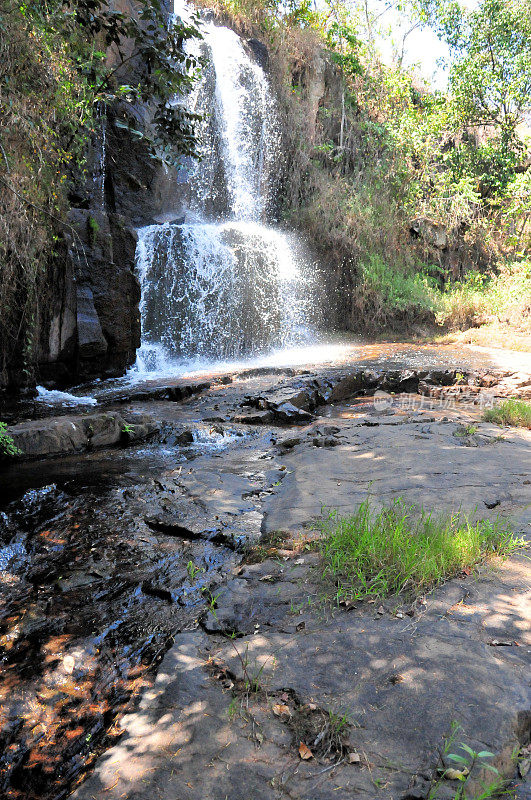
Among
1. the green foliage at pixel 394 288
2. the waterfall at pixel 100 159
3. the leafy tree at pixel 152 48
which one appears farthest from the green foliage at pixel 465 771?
the green foliage at pixel 394 288

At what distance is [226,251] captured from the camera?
12469mm

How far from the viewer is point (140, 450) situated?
5.84m

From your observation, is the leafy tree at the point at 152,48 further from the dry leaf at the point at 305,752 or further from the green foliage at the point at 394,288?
the green foliage at the point at 394,288

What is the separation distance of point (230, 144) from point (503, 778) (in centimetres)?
1673

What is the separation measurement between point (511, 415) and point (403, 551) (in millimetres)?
3784

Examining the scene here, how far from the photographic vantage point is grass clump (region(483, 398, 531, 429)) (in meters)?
5.68

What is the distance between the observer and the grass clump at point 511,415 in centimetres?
568

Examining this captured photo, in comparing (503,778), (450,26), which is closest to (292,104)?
(450,26)

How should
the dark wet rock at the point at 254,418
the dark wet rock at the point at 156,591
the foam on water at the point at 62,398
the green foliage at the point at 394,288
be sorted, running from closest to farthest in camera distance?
1. the dark wet rock at the point at 156,591
2. the dark wet rock at the point at 254,418
3. the foam on water at the point at 62,398
4. the green foliage at the point at 394,288

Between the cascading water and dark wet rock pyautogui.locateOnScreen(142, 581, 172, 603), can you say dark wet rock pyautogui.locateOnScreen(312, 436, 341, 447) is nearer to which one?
dark wet rock pyautogui.locateOnScreen(142, 581, 172, 603)

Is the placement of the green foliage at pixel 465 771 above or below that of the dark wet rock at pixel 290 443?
above

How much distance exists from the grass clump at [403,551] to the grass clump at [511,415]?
9.94 feet

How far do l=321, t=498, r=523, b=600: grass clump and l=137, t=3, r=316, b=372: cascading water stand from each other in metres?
8.50

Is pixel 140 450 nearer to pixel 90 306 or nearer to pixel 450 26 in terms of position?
pixel 90 306
